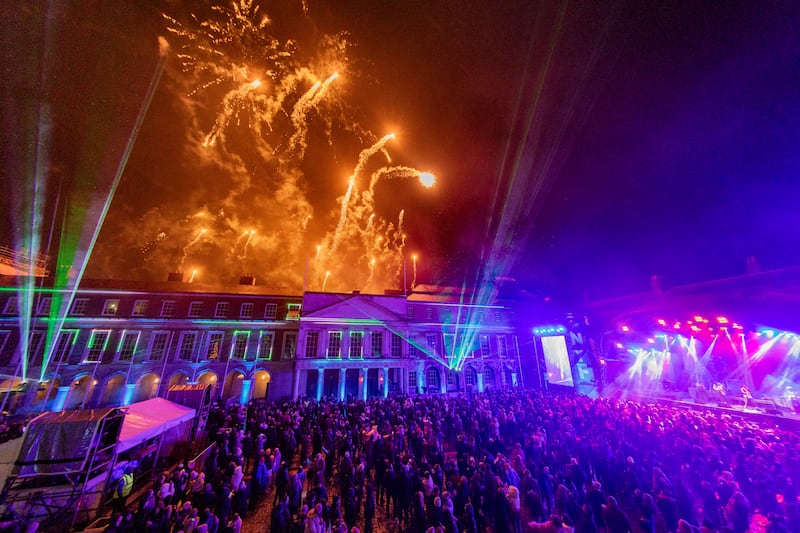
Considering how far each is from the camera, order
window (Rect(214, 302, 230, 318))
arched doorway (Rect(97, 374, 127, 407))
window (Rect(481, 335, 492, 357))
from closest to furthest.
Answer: arched doorway (Rect(97, 374, 127, 407)) < window (Rect(214, 302, 230, 318)) < window (Rect(481, 335, 492, 357))

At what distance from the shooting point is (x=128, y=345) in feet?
94.8

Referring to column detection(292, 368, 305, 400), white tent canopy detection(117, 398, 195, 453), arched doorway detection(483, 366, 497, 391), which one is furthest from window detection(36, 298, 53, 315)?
arched doorway detection(483, 366, 497, 391)

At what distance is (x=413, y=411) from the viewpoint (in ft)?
56.9

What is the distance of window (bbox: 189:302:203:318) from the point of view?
31.7 metres

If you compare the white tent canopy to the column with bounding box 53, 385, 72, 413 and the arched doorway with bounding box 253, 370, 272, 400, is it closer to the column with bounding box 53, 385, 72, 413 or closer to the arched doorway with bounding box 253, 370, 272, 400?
the arched doorway with bounding box 253, 370, 272, 400

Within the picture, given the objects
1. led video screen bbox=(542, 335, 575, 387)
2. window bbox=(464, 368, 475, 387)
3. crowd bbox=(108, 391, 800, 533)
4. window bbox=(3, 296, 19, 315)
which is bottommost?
crowd bbox=(108, 391, 800, 533)

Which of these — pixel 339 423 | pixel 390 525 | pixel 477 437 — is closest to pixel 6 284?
pixel 339 423

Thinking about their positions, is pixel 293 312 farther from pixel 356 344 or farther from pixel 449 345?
pixel 449 345

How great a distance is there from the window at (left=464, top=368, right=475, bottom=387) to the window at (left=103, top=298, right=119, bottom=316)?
39.8 metres

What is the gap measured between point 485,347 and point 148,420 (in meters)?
34.8

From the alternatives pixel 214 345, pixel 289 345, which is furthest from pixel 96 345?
pixel 289 345

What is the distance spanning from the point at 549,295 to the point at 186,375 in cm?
3874

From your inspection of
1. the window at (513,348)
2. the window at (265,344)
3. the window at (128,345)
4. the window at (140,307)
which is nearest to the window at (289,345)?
the window at (265,344)

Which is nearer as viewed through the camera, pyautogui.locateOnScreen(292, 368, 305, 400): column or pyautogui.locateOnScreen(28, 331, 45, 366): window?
pyautogui.locateOnScreen(28, 331, 45, 366): window
